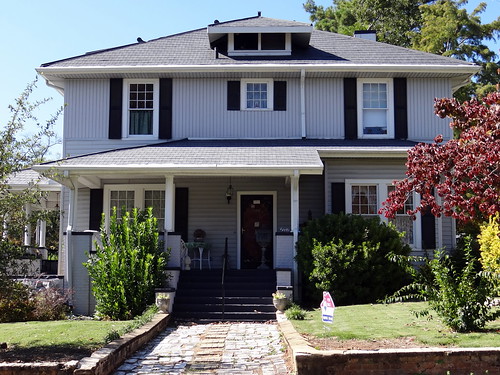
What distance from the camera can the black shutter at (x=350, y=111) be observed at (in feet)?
55.8

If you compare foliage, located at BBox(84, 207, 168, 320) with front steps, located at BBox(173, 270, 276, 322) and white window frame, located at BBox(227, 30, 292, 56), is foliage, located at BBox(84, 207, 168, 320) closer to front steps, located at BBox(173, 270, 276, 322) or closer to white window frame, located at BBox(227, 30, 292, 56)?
front steps, located at BBox(173, 270, 276, 322)

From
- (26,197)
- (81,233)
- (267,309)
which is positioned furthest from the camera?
(81,233)

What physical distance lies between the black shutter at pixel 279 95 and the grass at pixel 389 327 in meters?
6.79

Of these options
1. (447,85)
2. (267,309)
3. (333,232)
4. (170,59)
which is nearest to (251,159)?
(333,232)

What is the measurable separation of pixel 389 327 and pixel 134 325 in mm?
4156

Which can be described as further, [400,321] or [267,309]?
[267,309]

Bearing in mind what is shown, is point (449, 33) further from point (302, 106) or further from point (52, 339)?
point (52, 339)

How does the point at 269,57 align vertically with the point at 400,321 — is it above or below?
above

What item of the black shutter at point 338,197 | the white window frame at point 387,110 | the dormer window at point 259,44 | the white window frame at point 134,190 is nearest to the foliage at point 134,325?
the white window frame at point 134,190

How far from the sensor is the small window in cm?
1728

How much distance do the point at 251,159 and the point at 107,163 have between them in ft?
11.0

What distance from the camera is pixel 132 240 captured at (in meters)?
13.1

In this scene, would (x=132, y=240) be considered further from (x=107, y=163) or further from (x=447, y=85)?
(x=447, y=85)

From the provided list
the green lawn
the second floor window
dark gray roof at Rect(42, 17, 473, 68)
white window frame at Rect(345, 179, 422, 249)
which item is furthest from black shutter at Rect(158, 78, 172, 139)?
the green lawn
